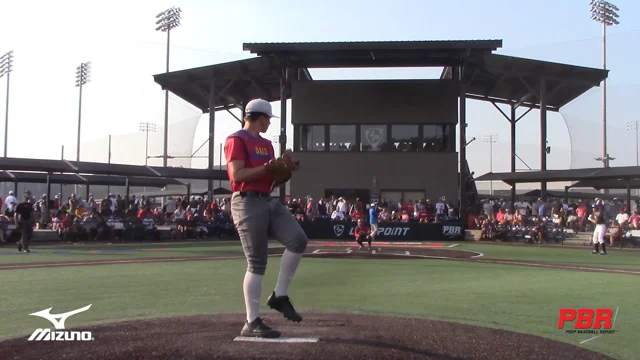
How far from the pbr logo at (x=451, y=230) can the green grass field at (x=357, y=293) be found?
48.4 feet

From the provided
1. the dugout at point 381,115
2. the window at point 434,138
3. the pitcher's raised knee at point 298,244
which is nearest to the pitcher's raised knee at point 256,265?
the pitcher's raised knee at point 298,244

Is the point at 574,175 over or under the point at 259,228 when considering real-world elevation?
over

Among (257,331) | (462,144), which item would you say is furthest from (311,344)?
(462,144)

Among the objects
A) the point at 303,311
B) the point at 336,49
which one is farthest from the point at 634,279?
the point at 336,49

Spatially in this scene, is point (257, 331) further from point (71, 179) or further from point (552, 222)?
point (71, 179)

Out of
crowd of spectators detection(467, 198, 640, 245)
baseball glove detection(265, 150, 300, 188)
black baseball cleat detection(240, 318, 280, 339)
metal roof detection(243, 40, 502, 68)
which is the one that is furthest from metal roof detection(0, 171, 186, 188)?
black baseball cleat detection(240, 318, 280, 339)

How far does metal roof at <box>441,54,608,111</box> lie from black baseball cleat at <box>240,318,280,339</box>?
28553mm

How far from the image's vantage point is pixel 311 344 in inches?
185

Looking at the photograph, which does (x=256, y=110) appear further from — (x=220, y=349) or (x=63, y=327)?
(x=63, y=327)

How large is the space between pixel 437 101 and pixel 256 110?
30.4 metres

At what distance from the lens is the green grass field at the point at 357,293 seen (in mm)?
6418

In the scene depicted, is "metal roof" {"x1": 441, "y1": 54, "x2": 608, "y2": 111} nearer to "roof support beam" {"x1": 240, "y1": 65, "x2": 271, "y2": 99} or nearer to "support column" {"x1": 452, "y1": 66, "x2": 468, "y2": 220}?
"support column" {"x1": 452, "y1": 66, "x2": 468, "y2": 220}

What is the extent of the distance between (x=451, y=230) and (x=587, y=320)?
21.9 metres

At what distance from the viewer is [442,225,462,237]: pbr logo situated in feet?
91.4
